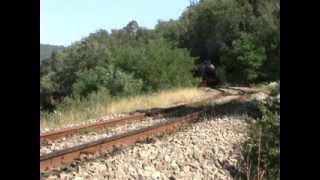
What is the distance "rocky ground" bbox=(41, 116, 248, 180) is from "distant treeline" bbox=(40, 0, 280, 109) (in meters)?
17.1

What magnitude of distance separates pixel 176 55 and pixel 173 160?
3493 cm

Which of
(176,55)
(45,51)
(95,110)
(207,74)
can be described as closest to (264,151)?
(95,110)

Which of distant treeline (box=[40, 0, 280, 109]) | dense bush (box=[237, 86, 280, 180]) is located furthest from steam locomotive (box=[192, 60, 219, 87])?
dense bush (box=[237, 86, 280, 180])

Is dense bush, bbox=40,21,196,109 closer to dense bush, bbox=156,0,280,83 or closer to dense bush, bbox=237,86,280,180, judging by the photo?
dense bush, bbox=156,0,280,83

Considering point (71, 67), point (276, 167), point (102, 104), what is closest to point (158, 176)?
point (276, 167)

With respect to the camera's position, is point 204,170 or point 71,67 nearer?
point 204,170

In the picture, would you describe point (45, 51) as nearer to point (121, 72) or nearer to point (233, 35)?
point (233, 35)

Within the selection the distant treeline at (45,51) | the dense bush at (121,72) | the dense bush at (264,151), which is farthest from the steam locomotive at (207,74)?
the dense bush at (264,151)

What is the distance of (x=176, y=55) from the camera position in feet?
144

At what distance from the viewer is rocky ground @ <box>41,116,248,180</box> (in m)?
8.22
